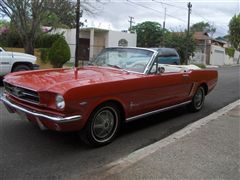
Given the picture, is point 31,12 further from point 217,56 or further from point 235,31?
point 235,31

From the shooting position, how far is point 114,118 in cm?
534

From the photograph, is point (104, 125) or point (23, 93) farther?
point (104, 125)

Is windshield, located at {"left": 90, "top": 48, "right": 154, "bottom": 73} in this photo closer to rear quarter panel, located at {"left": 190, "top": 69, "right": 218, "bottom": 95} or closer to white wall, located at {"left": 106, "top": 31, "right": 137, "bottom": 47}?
rear quarter panel, located at {"left": 190, "top": 69, "right": 218, "bottom": 95}

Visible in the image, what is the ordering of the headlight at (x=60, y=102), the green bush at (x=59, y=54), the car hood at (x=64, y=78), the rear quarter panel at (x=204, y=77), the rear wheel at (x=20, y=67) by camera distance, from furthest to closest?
the green bush at (x=59, y=54) → the rear wheel at (x=20, y=67) → the rear quarter panel at (x=204, y=77) → the car hood at (x=64, y=78) → the headlight at (x=60, y=102)

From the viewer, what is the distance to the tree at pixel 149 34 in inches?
1884

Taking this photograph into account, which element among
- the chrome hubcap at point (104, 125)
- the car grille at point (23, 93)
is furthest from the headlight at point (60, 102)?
the chrome hubcap at point (104, 125)

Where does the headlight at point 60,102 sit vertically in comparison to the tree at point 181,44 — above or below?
below

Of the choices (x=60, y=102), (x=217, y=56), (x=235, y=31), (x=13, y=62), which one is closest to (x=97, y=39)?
(x=217, y=56)

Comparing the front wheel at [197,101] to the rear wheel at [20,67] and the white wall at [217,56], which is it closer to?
the rear wheel at [20,67]

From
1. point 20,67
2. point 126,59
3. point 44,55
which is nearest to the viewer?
point 126,59

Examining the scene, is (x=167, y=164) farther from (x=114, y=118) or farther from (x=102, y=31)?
(x=102, y=31)

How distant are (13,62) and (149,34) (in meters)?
39.1

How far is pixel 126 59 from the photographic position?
639 cm

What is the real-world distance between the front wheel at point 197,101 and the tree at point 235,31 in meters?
53.0
